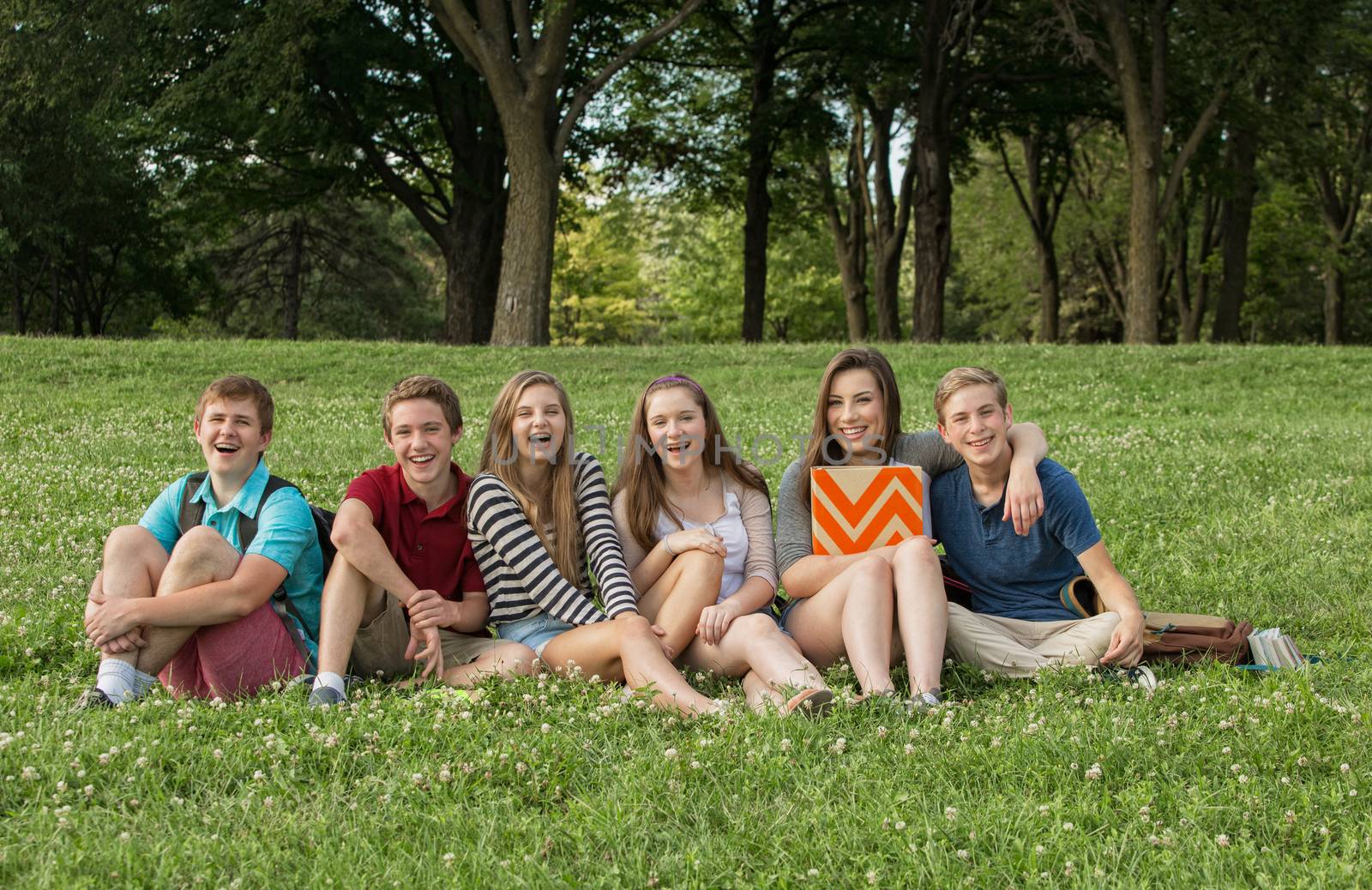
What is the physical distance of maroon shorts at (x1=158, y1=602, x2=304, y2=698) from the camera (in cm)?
464

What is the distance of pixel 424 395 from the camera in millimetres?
5117

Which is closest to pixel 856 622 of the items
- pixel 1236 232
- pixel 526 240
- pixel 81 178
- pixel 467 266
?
pixel 526 240

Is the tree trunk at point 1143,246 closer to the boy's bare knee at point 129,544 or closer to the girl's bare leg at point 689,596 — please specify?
the girl's bare leg at point 689,596

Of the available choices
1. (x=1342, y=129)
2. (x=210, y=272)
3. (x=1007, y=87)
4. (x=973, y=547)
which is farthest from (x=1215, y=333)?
(x=210, y=272)

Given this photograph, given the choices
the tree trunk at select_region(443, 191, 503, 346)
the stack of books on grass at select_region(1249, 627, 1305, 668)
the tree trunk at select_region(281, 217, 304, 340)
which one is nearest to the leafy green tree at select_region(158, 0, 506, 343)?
the tree trunk at select_region(443, 191, 503, 346)

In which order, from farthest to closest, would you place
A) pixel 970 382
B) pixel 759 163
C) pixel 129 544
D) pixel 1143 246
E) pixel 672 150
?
1. pixel 672 150
2. pixel 759 163
3. pixel 1143 246
4. pixel 970 382
5. pixel 129 544

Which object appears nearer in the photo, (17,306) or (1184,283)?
(17,306)

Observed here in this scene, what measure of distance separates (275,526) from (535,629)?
1219 millimetres

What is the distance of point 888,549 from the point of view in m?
4.99

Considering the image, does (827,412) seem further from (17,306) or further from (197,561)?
(17,306)

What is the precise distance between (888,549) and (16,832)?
3.38 meters

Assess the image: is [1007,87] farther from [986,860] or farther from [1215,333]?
[986,860]

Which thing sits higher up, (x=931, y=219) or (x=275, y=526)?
(x=931, y=219)

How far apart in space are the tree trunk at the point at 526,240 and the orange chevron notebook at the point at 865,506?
15.8 m
